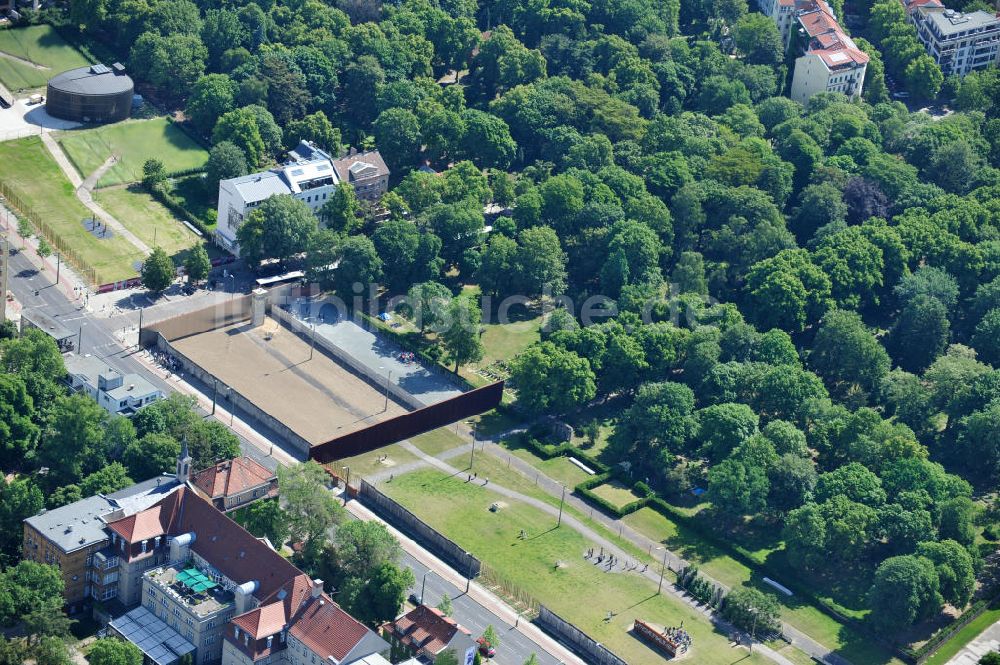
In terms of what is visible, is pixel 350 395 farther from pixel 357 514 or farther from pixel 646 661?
pixel 646 661

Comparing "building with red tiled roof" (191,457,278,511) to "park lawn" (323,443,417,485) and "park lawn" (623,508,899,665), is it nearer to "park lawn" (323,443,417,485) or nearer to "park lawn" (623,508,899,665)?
"park lawn" (323,443,417,485)

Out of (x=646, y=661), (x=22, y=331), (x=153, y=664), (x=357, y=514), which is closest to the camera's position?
(x=153, y=664)

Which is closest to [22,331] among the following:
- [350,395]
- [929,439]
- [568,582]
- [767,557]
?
[350,395]

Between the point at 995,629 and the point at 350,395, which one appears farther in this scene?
the point at 350,395

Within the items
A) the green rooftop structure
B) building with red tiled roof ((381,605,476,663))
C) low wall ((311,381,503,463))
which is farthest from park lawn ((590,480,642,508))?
the green rooftop structure

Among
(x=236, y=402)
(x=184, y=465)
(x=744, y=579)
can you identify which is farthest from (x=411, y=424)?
(x=744, y=579)

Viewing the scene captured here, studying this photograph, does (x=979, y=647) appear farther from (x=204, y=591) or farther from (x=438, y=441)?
(x=204, y=591)
